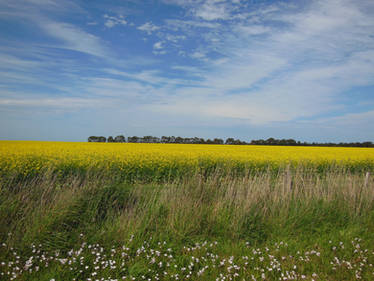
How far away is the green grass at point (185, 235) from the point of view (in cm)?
418

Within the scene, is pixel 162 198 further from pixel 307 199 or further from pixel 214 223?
pixel 307 199

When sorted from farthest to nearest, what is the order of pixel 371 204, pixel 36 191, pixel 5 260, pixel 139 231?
pixel 371 204 < pixel 36 191 < pixel 139 231 < pixel 5 260

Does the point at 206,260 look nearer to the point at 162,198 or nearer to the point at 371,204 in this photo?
the point at 162,198

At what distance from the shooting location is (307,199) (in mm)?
6738

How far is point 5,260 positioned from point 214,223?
12.4 ft

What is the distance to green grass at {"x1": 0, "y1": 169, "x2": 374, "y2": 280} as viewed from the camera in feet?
13.7

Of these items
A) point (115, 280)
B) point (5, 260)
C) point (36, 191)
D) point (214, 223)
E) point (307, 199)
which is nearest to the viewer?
point (115, 280)

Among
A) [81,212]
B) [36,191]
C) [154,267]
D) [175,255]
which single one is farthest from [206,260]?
[36,191]

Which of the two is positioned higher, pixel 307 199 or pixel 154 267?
pixel 307 199

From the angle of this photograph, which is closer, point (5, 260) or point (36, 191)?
point (5, 260)

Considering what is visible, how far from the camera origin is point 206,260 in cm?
434

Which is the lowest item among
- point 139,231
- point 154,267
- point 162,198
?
point 154,267

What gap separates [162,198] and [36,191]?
290 cm

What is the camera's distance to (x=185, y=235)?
517 cm
